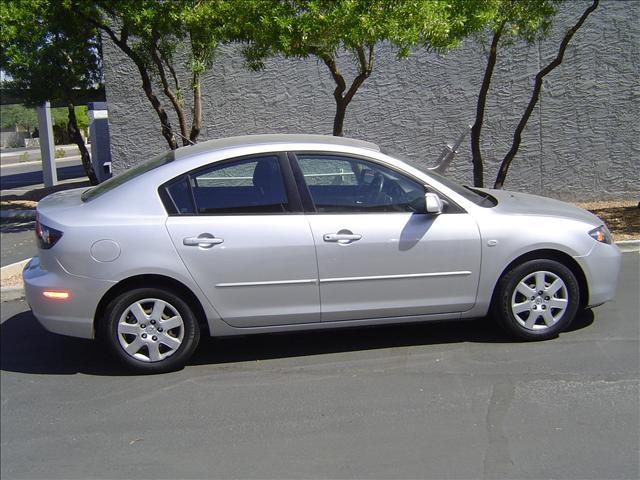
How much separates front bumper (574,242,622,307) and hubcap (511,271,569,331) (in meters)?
0.23

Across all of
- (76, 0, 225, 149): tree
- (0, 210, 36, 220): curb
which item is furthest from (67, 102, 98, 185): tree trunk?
(76, 0, 225, 149): tree

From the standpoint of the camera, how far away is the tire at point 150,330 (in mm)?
5172

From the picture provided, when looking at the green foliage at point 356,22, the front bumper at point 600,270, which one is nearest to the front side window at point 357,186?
the front bumper at point 600,270

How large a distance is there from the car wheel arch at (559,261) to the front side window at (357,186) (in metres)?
0.89

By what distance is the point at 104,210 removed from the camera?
525 cm

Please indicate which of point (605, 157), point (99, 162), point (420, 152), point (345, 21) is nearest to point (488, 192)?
point (345, 21)

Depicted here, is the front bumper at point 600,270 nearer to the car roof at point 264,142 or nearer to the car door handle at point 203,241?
the car roof at point 264,142

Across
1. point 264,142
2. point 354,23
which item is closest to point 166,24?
point 354,23

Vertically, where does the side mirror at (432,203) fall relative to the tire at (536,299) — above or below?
above

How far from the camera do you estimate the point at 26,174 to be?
28.0 m

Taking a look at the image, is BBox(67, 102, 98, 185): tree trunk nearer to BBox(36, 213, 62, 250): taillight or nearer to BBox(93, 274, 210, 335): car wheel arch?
BBox(36, 213, 62, 250): taillight

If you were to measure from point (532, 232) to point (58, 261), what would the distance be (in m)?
3.54

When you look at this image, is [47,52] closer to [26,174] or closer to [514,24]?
[514,24]

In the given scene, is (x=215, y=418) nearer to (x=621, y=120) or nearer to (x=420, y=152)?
(x=420, y=152)
